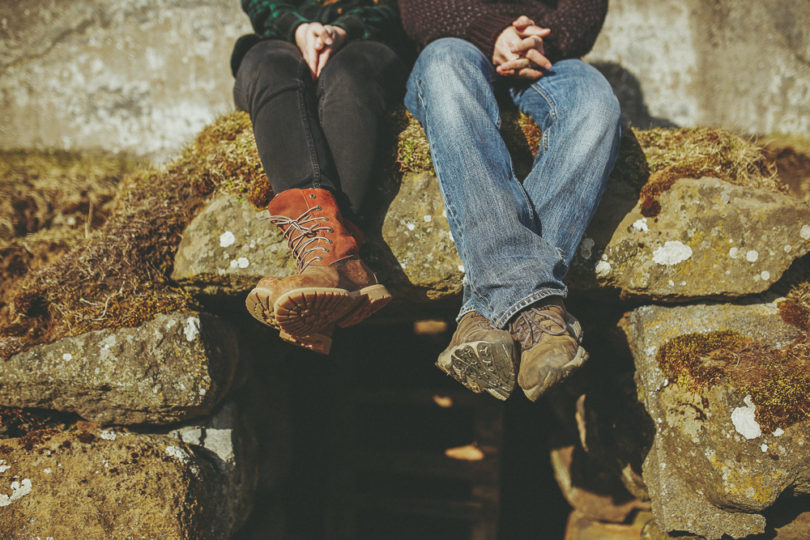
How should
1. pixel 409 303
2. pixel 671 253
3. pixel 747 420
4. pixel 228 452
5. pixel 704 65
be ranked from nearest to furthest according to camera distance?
pixel 747 420 < pixel 671 253 < pixel 228 452 < pixel 409 303 < pixel 704 65

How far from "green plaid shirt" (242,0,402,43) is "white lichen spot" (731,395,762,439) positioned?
2162mm

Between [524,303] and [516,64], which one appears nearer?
[524,303]

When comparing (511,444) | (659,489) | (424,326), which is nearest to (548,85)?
(659,489)

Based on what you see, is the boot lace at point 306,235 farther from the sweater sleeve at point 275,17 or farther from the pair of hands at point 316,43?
the sweater sleeve at point 275,17

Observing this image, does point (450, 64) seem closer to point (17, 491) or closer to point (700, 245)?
point (700, 245)

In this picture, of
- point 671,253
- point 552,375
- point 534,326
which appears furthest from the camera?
point 671,253

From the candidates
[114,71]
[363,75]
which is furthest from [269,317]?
[114,71]

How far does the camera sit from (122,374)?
1.94m

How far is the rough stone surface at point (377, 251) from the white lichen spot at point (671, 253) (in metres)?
0.82

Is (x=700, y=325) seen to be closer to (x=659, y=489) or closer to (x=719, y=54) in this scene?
(x=659, y=489)

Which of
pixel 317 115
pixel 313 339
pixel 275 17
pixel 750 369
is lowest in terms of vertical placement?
pixel 750 369

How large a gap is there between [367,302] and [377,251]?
423 millimetres

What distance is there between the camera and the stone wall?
3.23 m

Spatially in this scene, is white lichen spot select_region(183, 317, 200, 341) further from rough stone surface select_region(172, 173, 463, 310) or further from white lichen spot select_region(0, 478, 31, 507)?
white lichen spot select_region(0, 478, 31, 507)
